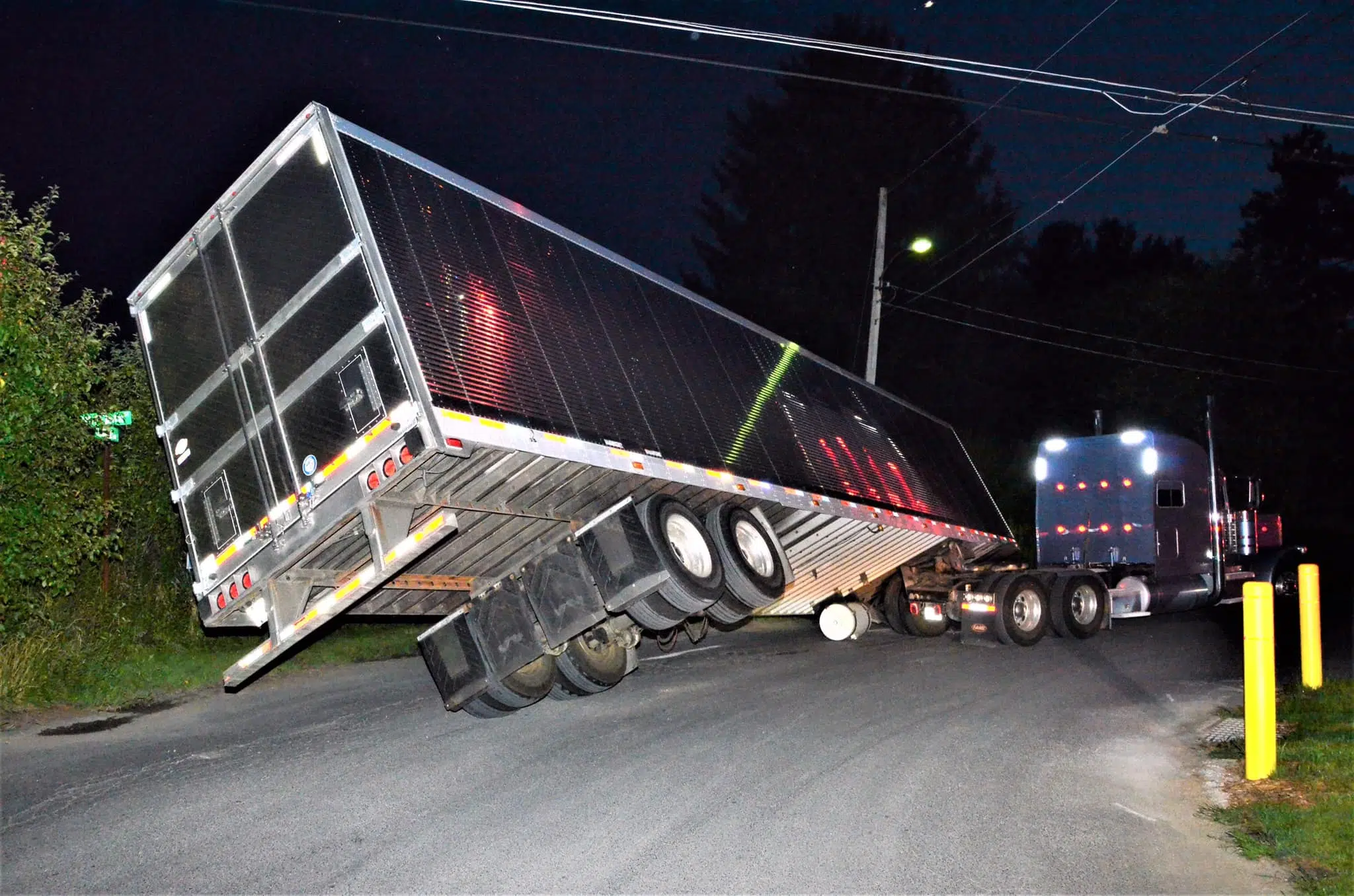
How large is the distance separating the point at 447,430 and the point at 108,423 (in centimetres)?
696

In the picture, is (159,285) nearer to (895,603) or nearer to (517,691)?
(517,691)

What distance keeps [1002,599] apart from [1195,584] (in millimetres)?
5923

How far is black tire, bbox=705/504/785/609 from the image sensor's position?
31.5 feet

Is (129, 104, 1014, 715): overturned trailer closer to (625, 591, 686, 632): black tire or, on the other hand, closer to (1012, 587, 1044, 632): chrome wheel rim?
(625, 591, 686, 632): black tire

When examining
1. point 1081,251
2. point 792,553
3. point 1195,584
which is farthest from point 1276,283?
point 792,553

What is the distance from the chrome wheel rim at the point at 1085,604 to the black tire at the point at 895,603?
262 centimetres

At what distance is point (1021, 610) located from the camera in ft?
51.2

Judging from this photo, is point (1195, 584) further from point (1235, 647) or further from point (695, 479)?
point (695, 479)

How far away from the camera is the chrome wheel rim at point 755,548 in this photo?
10039 mm

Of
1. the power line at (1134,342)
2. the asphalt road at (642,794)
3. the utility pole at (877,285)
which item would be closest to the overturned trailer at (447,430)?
the asphalt road at (642,794)

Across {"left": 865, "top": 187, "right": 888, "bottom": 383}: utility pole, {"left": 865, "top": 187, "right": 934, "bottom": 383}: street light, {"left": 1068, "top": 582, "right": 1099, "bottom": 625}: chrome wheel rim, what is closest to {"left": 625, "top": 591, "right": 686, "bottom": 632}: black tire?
{"left": 1068, "top": 582, "right": 1099, "bottom": 625}: chrome wheel rim

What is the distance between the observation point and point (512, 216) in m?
8.95

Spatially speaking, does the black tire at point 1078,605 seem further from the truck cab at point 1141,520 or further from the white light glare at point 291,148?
the white light glare at point 291,148

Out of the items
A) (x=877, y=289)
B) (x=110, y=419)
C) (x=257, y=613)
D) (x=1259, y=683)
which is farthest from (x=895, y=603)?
(x=110, y=419)
